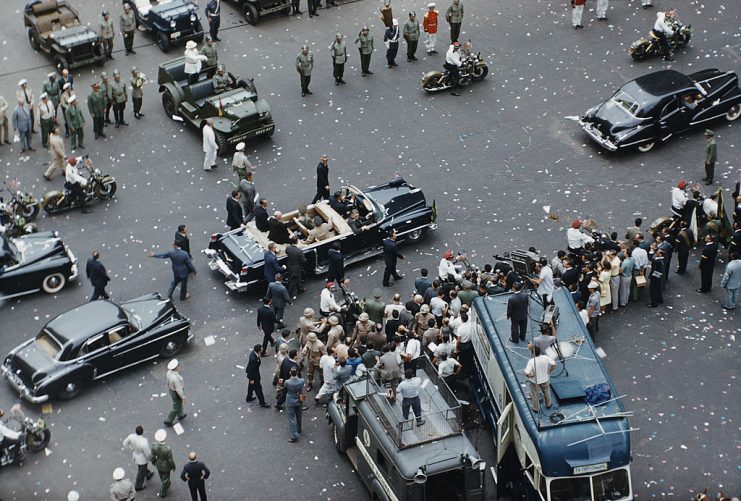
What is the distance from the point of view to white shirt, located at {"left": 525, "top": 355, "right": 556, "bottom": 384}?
19.7 metres

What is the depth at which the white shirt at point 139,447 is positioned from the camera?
21.4 m

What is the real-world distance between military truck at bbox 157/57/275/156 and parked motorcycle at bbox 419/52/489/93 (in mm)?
4920

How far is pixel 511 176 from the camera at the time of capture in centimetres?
3078

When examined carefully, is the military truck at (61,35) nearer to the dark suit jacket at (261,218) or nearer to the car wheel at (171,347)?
the dark suit jacket at (261,218)

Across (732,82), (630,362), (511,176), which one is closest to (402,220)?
(511,176)

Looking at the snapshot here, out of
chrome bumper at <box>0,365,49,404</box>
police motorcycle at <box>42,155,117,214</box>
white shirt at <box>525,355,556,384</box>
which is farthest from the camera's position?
police motorcycle at <box>42,155,117,214</box>

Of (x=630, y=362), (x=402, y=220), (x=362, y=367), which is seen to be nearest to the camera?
Answer: (x=362, y=367)

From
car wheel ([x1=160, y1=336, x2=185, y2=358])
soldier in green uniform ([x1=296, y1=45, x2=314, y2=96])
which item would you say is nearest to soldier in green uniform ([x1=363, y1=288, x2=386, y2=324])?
car wheel ([x1=160, y1=336, x2=185, y2=358])

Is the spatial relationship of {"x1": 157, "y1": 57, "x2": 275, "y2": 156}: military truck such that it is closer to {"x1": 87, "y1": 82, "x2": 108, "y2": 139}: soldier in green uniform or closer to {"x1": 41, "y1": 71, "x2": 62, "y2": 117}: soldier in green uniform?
{"x1": 87, "y1": 82, "x2": 108, "y2": 139}: soldier in green uniform

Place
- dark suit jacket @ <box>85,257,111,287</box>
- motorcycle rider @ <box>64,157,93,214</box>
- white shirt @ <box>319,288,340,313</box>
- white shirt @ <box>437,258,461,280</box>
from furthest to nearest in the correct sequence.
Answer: motorcycle rider @ <box>64,157,93,214</box>, dark suit jacket @ <box>85,257,111,287</box>, white shirt @ <box>437,258,461,280</box>, white shirt @ <box>319,288,340,313</box>

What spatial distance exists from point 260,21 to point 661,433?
2063cm

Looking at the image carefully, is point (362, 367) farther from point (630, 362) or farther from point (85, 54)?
point (85, 54)

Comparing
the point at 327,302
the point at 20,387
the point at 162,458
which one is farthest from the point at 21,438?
the point at 327,302

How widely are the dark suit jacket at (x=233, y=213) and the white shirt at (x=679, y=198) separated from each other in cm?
1030
